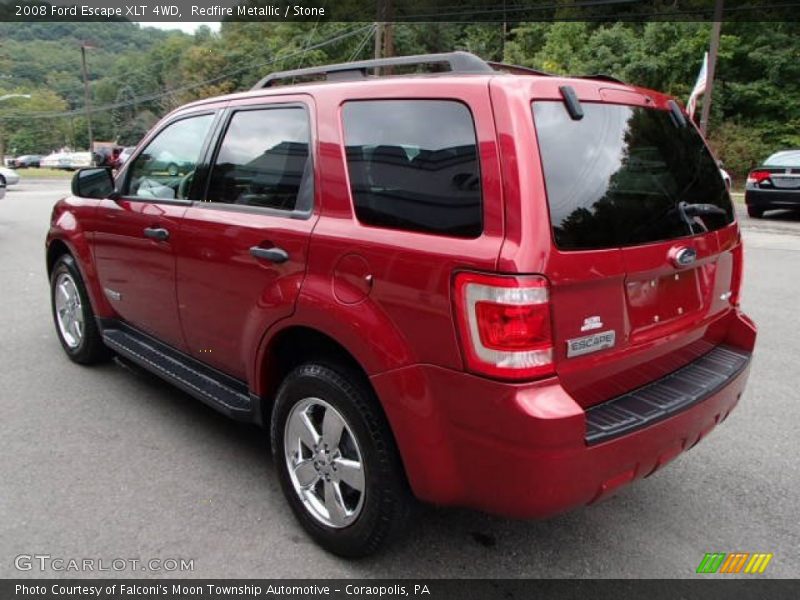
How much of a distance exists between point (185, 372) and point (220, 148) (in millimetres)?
1191

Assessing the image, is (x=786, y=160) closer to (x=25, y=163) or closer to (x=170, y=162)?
(x=170, y=162)

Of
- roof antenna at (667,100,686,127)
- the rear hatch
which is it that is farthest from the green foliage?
the rear hatch

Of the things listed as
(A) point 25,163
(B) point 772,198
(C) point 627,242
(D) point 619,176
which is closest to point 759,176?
(B) point 772,198

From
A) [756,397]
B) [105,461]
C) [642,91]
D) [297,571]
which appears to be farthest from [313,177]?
[756,397]

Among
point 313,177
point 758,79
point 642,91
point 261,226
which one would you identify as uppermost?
point 758,79

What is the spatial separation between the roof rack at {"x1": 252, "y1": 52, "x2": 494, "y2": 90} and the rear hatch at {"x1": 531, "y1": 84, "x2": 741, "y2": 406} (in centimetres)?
40

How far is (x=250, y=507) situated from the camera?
Answer: 2912 millimetres

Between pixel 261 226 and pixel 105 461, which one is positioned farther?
pixel 105 461

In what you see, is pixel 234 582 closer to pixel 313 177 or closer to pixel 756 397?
pixel 313 177

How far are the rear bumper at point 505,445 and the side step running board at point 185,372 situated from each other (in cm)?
108

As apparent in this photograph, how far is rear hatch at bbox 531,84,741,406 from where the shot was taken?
209 centimetres

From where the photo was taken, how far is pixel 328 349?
259cm

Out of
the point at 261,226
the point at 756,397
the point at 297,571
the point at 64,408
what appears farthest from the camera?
the point at 756,397

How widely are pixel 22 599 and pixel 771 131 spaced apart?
33.9m
